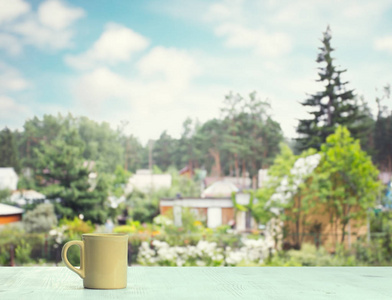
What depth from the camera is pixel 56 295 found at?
663 millimetres

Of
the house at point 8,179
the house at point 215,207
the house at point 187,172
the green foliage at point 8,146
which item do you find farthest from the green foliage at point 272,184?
the green foliage at point 8,146

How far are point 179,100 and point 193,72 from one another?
538 millimetres

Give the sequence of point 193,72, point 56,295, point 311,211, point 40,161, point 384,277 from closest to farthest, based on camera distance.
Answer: point 56,295 → point 384,277 → point 311,211 → point 40,161 → point 193,72

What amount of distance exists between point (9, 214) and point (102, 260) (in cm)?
766

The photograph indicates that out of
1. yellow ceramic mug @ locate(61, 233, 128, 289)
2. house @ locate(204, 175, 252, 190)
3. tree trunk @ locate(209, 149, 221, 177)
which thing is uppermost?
tree trunk @ locate(209, 149, 221, 177)

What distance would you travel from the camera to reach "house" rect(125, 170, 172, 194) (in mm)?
8211

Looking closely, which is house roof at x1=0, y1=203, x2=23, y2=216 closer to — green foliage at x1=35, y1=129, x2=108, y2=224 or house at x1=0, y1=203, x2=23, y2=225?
Result: house at x1=0, y1=203, x2=23, y2=225

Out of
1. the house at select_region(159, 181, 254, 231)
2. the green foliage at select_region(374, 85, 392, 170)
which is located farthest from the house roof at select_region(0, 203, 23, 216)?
the green foliage at select_region(374, 85, 392, 170)

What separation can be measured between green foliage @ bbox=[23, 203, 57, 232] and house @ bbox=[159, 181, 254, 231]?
163 cm

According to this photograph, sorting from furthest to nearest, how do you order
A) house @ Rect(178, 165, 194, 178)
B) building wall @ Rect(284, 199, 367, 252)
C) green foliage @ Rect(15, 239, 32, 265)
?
house @ Rect(178, 165, 194, 178)
building wall @ Rect(284, 199, 367, 252)
green foliage @ Rect(15, 239, 32, 265)

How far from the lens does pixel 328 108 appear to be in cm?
866

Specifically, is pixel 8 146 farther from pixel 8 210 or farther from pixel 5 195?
pixel 8 210

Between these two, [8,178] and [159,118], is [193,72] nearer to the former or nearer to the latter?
[159,118]

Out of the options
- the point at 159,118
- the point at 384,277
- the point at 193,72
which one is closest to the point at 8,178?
the point at 159,118
